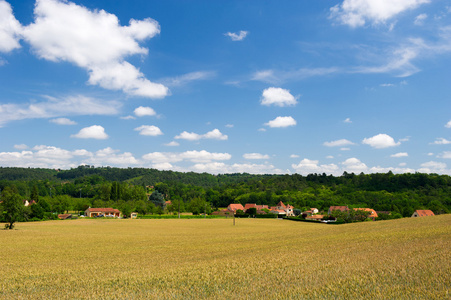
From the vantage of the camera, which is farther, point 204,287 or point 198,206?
point 198,206

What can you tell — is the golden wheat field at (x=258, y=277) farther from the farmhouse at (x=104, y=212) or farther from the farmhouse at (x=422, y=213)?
the farmhouse at (x=104, y=212)

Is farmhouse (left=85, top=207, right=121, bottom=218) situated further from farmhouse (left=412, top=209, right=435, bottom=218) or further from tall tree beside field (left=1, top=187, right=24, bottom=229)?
farmhouse (left=412, top=209, right=435, bottom=218)

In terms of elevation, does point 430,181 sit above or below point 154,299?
above

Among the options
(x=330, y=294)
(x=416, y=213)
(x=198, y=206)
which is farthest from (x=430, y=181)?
(x=330, y=294)

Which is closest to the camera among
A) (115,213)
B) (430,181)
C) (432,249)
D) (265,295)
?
(265,295)

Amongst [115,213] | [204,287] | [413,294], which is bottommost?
[115,213]

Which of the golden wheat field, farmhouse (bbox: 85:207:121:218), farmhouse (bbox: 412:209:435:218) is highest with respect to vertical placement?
the golden wheat field

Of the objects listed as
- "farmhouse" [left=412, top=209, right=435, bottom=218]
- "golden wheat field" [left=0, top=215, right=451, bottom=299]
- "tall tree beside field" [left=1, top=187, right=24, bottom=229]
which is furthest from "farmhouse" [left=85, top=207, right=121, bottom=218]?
"golden wheat field" [left=0, top=215, right=451, bottom=299]

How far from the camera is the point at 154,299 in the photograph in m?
14.0

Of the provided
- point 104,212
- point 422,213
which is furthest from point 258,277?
point 104,212

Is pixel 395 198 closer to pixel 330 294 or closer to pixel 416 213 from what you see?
pixel 416 213

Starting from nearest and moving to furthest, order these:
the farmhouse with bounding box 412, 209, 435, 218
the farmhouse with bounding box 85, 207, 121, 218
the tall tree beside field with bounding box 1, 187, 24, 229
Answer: the tall tree beside field with bounding box 1, 187, 24, 229 < the farmhouse with bounding box 412, 209, 435, 218 < the farmhouse with bounding box 85, 207, 121, 218

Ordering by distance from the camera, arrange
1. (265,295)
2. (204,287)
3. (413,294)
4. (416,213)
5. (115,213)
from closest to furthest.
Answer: (413,294) < (265,295) < (204,287) < (416,213) < (115,213)

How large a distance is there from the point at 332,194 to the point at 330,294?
18806 centimetres
